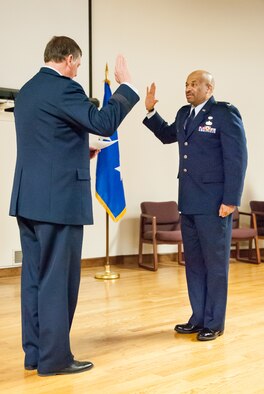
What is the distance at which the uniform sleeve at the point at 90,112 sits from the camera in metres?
2.56

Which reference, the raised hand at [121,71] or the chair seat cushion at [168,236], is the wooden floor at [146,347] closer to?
the chair seat cushion at [168,236]

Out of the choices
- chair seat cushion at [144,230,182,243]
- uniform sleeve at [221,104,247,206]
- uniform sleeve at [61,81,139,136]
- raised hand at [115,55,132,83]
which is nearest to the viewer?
uniform sleeve at [61,81,139,136]

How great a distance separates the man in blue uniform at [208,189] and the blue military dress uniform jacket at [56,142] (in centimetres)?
82

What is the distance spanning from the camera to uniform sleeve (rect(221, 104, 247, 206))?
3.27 meters

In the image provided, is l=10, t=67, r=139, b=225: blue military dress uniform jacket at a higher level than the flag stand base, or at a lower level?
higher

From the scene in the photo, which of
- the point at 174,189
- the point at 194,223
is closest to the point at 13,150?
the point at 174,189

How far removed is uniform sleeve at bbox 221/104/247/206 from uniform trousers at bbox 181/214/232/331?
169 millimetres

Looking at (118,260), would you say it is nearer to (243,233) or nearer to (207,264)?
(243,233)

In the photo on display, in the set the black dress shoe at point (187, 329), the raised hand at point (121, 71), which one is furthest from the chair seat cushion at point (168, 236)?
the raised hand at point (121, 71)

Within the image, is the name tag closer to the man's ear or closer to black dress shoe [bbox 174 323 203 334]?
the man's ear

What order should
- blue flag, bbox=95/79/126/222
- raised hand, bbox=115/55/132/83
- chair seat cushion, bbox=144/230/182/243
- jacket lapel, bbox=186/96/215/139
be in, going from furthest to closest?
chair seat cushion, bbox=144/230/182/243
blue flag, bbox=95/79/126/222
jacket lapel, bbox=186/96/215/139
raised hand, bbox=115/55/132/83

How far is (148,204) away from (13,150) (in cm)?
165

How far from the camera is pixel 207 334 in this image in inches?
A: 133

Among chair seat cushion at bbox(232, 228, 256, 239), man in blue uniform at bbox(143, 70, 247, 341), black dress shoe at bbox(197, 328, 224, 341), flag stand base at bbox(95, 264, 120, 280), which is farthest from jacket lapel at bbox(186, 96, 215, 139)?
chair seat cushion at bbox(232, 228, 256, 239)
